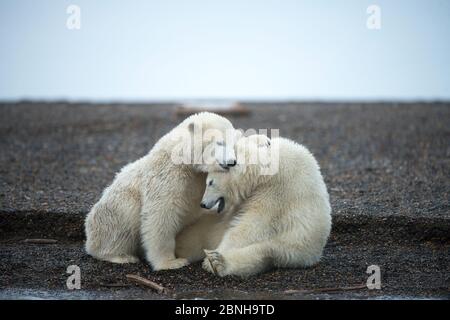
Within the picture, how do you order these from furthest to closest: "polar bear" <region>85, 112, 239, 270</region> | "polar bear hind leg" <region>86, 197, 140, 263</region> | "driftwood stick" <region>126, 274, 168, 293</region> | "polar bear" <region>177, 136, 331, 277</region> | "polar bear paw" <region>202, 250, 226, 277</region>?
"polar bear hind leg" <region>86, 197, 140, 263</region> → "polar bear" <region>85, 112, 239, 270</region> → "polar bear" <region>177, 136, 331, 277</region> → "polar bear paw" <region>202, 250, 226, 277</region> → "driftwood stick" <region>126, 274, 168, 293</region>

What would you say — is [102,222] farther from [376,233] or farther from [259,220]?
[376,233]

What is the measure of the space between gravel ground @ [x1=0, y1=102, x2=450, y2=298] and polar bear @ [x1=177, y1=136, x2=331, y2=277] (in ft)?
0.55

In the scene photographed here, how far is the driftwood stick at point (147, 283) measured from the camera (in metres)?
5.29

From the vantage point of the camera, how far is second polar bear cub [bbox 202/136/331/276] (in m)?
5.57

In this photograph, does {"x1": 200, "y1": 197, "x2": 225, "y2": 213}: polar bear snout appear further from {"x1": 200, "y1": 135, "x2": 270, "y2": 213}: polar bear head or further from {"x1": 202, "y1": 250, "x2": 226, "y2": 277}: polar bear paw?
{"x1": 202, "y1": 250, "x2": 226, "y2": 277}: polar bear paw

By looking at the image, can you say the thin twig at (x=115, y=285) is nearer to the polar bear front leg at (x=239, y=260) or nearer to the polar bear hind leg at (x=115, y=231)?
the polar bear hind leg at (x=115, y=231)

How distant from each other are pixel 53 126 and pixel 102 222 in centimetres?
739

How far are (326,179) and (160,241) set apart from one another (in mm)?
3593

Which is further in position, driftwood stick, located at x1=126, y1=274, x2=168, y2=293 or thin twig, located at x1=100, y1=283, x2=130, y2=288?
thin twig, located at x1=100, y1=283, x2=130, y2=288

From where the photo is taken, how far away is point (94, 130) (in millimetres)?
12758

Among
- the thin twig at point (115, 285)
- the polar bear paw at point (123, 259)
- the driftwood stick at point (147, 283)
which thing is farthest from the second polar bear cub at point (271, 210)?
the polar bear paw at point (123, 259)

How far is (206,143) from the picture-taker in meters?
5.72

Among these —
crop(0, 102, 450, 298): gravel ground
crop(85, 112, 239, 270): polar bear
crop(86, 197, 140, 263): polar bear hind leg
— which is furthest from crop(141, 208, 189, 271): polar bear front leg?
crop(86, 197, 140, 263): polar bear hind leg
